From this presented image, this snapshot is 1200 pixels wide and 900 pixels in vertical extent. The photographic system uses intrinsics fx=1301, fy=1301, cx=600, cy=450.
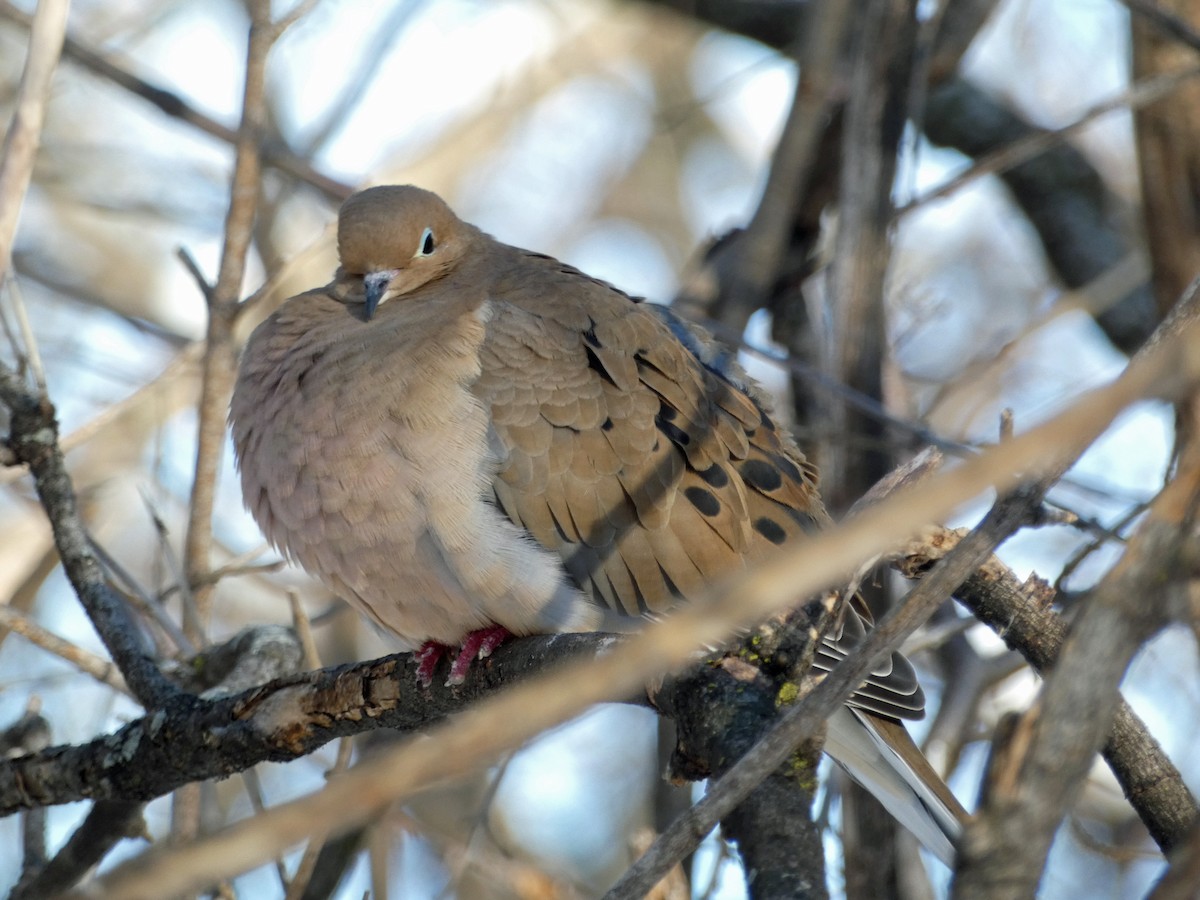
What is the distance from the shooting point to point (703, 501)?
342 cm

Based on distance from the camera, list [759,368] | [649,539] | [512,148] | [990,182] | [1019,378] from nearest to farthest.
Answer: [649,539] < [990,182] < [1019,378] < [759,368] < [512,148]

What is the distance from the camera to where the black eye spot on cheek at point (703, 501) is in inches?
134

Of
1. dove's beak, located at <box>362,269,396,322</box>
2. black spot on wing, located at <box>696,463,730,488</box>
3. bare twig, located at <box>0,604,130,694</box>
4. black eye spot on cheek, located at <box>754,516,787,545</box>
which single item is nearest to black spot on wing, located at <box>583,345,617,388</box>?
black spot on wing, located at <box>696,463,730,488</box>

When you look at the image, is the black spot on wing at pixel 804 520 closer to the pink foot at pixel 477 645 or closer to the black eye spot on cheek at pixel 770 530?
the black eye spot on cheek at pixel 770 530

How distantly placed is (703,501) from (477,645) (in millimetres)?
699

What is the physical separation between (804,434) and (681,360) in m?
0.85

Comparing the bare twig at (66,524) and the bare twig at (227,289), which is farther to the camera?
the bare twig at (227,289)

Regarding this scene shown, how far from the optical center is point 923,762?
10.8 feet

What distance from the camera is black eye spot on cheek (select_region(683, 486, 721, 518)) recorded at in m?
3.41

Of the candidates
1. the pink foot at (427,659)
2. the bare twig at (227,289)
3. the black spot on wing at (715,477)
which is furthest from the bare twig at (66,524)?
the black spot on wing at (715,477)

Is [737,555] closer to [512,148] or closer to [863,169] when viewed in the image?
[863,169]

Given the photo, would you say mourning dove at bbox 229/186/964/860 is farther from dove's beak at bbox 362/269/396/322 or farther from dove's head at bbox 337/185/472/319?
dove's head at bbox 337/185/472/319

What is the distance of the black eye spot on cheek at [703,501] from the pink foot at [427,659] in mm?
743

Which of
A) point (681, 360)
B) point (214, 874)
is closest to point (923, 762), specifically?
point (681, 360)
